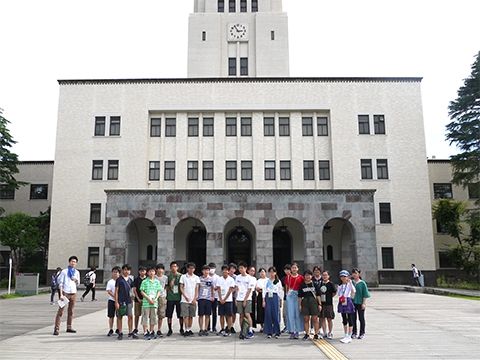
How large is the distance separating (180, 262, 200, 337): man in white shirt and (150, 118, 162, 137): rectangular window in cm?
2361

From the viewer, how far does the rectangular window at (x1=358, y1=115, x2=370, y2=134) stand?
33.9m

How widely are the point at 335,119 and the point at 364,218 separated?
9.03 metres

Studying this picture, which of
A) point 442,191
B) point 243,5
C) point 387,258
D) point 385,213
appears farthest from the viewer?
point 243,5

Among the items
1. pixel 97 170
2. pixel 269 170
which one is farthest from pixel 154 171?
pixel 269 170

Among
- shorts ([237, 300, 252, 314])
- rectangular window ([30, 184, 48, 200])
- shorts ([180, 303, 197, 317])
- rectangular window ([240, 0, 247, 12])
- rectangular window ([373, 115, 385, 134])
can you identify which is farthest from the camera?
rectangular window ([240, 0, 247, 12])

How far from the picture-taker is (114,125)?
34375 mm

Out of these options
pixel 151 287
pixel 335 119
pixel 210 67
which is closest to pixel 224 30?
pixel 210 67

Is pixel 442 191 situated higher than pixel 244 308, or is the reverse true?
pixel 442 191

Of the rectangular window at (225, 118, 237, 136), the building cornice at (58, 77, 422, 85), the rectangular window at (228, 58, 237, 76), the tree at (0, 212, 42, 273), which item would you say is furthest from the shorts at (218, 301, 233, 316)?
the rectangular window at (228, 58, 237, 76)

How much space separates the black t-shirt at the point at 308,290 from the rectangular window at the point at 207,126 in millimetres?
23656

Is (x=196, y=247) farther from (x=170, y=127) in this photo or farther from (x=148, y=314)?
(x=148, y=314)

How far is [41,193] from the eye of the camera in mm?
42312

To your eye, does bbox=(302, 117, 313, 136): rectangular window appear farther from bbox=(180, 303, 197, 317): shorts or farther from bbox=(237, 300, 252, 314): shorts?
bbox=(180, 303, 197, 317): shorts

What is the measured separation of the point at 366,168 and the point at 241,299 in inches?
937
